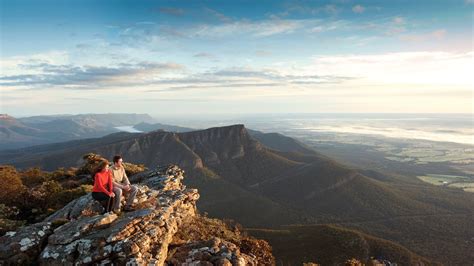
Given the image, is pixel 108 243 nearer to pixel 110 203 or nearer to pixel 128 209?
pixel 110 203

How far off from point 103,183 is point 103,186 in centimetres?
18

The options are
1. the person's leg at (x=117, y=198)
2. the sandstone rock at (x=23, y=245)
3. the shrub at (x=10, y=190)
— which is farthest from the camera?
the shrub at (x=10, y=190)

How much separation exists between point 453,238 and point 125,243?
139628 millimetres

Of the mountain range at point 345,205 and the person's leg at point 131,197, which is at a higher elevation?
the person's leg at point 131,197

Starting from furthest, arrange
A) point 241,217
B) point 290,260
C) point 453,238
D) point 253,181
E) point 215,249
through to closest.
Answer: point 253,181
point 241,217
point 453,238
point 290,260
point 215,249

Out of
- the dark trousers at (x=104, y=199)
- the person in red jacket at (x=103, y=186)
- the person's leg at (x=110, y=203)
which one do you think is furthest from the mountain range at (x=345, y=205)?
the person in red jacket at (x=103, y=186)

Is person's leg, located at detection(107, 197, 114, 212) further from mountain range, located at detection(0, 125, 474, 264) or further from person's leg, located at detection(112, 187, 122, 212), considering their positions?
mountain range, located at detection(0, 125, 474, 264)

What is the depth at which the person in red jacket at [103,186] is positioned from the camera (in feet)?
62.7

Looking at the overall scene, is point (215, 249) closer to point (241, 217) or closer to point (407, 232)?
point (241, 217)

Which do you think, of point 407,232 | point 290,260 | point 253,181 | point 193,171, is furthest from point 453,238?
point 193,171

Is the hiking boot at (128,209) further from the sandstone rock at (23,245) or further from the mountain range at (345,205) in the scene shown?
the mountain range at (345,205)

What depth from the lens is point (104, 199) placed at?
19.7 m

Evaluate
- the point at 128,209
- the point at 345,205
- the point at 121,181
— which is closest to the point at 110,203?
the point at 128,209

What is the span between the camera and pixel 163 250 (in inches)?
679
